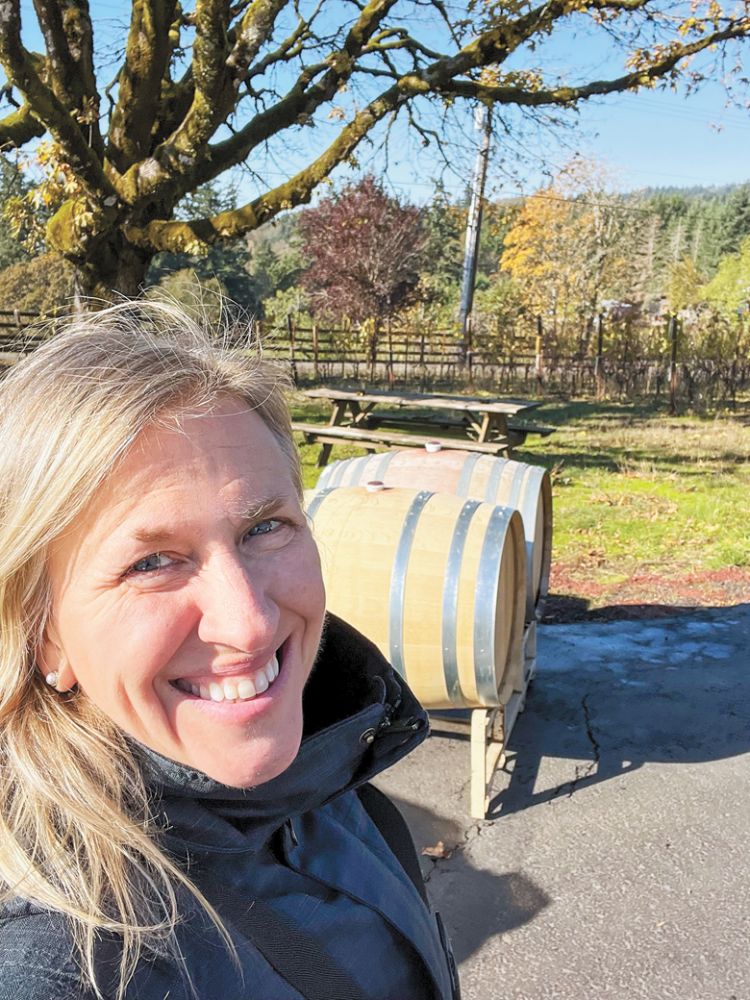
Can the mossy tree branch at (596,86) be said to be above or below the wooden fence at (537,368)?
above

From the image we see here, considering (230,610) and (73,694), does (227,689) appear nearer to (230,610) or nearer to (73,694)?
(230,610)

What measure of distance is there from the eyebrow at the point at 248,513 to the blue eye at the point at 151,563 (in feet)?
0.07

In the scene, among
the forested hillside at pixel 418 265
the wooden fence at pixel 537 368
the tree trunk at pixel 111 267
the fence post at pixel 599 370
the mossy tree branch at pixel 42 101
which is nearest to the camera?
the mossy tree branch at pixel 42 101

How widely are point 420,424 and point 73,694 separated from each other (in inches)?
394

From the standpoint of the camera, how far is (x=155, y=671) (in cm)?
95

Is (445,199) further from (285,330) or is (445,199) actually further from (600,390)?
(285,330)

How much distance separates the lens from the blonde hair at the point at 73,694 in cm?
90

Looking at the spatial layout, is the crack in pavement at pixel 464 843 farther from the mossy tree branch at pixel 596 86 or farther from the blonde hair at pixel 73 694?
the mossy tree branch at pixel 596 86

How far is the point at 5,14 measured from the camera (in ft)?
23.7

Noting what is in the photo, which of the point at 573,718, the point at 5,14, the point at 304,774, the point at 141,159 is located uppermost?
the point at 5,14

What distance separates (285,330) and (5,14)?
63.3 feet

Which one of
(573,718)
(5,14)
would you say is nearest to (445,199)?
(5,14)

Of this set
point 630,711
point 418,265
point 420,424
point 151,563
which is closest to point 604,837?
point 630,711

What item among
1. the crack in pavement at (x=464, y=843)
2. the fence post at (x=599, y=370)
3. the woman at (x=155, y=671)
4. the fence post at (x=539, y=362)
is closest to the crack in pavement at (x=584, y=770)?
the crack in pavement at (x=464, y=843)
